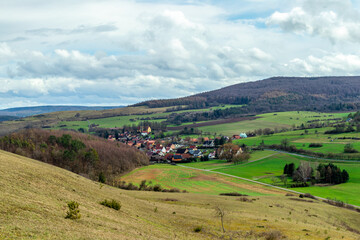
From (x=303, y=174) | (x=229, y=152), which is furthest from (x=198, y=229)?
(x=229, y=152)

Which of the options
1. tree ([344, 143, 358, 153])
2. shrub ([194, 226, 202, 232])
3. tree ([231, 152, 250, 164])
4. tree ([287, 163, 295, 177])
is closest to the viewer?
shrub ([194, 226, 202, 232])

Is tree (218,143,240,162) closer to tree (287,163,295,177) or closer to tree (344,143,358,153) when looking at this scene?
tree (287,163,295,177)

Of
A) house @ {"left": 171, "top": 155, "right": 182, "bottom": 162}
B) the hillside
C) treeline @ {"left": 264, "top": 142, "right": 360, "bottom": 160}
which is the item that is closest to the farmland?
treeline @ {"left": 264, "top": 142, "right": 360, "bottom": 160}

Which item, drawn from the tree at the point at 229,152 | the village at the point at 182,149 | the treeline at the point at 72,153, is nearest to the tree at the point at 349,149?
the tree at the point at 229,152

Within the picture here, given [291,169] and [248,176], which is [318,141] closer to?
[291,169]

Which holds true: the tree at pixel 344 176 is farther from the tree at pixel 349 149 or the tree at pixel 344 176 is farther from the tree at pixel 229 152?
the tree at pixel 229 152

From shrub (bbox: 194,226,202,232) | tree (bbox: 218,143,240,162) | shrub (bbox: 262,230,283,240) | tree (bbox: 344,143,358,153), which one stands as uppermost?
shrub (bbox: 194,226,202,232)

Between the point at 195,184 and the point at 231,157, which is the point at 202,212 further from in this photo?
the point at 231,157
